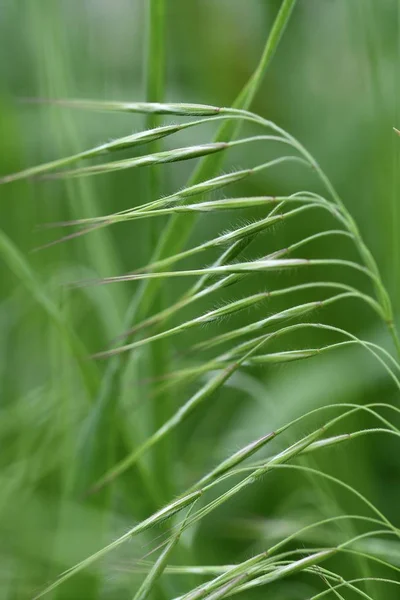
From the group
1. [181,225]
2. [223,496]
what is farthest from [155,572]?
[181,225]

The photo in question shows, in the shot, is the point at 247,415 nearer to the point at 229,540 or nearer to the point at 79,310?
the point at 229,540

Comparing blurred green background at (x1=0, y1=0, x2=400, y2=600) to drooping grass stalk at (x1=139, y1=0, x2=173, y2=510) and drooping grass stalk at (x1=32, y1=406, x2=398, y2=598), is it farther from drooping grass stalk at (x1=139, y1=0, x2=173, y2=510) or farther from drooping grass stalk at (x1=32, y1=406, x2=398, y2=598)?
drooping grass stalk at (x1=32, y1=406, x2=398, y2=598)

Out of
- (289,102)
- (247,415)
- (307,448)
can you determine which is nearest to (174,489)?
(247,415)

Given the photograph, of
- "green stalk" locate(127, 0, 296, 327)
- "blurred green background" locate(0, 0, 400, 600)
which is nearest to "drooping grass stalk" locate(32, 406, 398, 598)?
"blurred green background" locate(0, 0, 400, 600)

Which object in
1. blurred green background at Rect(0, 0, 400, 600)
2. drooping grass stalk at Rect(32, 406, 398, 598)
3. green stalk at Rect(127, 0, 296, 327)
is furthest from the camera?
blurred green background at Rect(0, 0, 400, 600)

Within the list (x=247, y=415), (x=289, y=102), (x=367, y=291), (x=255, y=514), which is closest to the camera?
(x=255, y=514)

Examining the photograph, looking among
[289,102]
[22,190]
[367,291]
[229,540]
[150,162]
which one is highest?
[150,162]

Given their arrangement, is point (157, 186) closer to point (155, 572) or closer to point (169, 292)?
point (155, 572)

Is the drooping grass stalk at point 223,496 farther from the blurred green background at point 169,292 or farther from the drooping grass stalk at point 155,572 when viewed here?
the blurred green background at point 169,292
